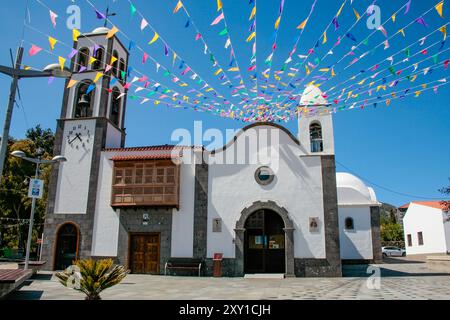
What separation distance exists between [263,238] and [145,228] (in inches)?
227

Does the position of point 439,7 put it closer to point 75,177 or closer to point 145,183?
point 145,183

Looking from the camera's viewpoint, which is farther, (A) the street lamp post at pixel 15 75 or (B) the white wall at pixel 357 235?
(B) the white wall at pixel 357 235

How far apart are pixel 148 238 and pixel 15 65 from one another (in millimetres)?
10656

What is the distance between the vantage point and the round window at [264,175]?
17.4m

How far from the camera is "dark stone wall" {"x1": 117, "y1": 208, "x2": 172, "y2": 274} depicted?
17.3m

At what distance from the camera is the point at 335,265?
1598 cm

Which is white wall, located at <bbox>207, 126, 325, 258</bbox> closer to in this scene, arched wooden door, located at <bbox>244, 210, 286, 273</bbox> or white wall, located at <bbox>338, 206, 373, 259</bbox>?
arched wooden door, located at <bbox>244, 210, 286, 273</bbox>

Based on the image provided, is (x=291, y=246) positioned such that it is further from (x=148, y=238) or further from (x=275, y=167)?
(x=148, y=238)

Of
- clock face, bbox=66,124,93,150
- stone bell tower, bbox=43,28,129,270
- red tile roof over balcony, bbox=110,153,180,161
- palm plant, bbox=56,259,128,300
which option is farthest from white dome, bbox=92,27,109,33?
palm plant, bbox=56,259,128,300

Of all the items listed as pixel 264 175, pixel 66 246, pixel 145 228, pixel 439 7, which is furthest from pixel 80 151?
pixel 439 7

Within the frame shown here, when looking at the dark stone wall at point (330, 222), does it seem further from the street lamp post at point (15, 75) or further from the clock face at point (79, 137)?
the clock face at point (79, 137)

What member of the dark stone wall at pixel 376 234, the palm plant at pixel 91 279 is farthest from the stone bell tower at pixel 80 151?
the dark stone wall at pixel 376 234

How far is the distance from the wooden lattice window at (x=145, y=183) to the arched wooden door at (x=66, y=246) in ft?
8.84
